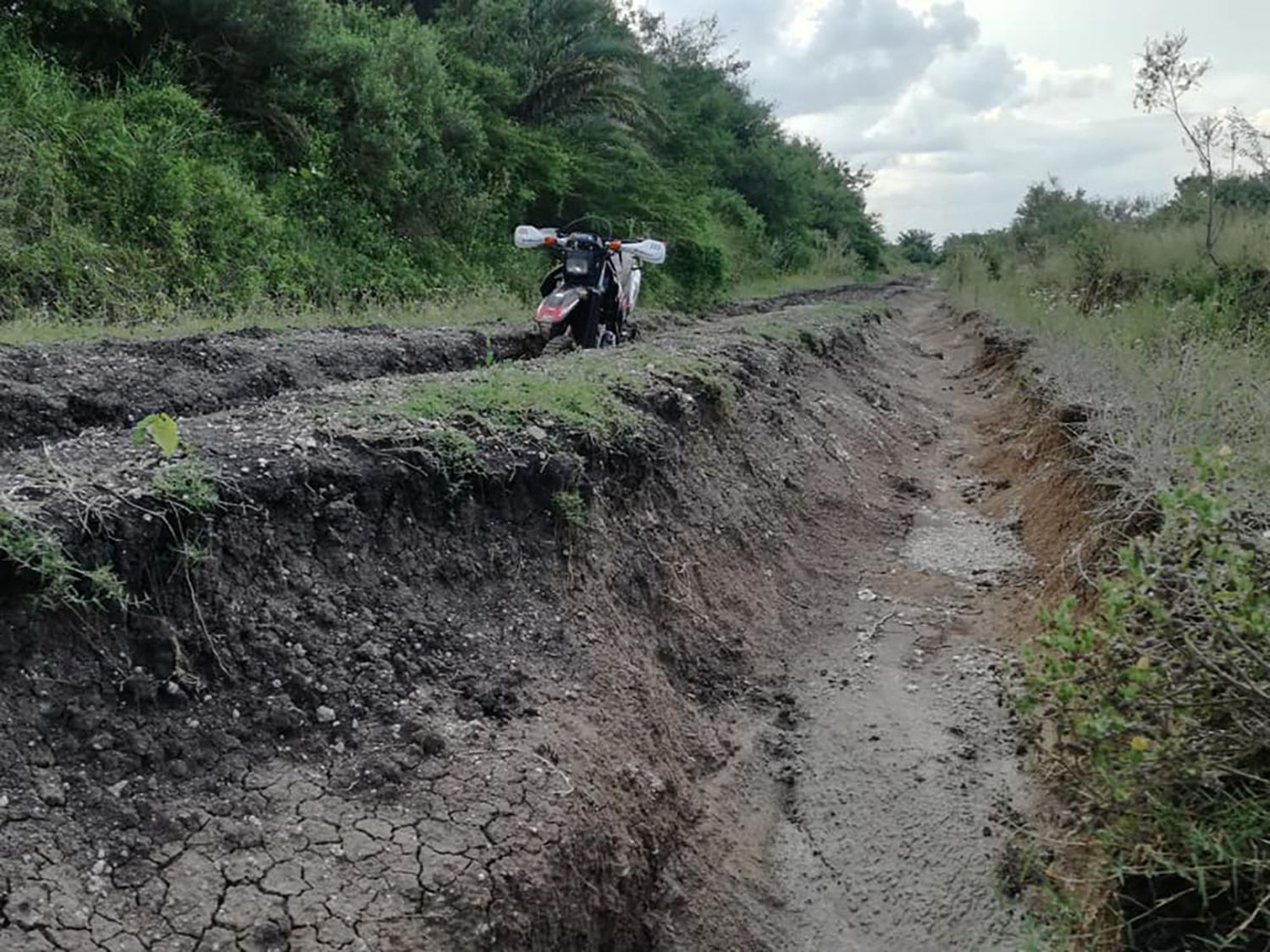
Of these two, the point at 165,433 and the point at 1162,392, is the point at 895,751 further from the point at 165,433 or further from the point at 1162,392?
the point at 1162,392

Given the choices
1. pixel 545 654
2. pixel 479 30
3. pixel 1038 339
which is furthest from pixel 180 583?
pixel 479 30

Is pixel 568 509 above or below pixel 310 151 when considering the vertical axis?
below

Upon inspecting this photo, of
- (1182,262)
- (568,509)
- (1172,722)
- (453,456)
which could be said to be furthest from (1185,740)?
(1182,262)

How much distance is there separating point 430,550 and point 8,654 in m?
1.46

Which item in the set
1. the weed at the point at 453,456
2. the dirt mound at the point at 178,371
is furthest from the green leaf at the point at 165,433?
the dirt mound at the point at 178,371

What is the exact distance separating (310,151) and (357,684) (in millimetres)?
10672

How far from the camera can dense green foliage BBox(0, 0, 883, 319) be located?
28.1ft

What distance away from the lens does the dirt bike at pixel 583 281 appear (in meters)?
7.76

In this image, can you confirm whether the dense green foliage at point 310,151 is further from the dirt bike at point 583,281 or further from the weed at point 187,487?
the weed at point 187,487

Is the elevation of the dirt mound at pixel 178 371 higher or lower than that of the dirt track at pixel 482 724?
higher

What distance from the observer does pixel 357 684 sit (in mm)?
2916

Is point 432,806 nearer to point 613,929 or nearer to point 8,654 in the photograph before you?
point 613,929

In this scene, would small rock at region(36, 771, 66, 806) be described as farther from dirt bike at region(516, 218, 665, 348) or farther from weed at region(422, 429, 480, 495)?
dirt bike at region(516, 218, 665, 348)

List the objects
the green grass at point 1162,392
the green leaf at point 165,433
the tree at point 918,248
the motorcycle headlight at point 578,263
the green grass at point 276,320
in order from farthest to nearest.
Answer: the tree at point 918,248, the motorcycle headlight at point 578,263, the green grass at point 276,320, the green grass at point 1162,392, the green leaf at point 165,433
